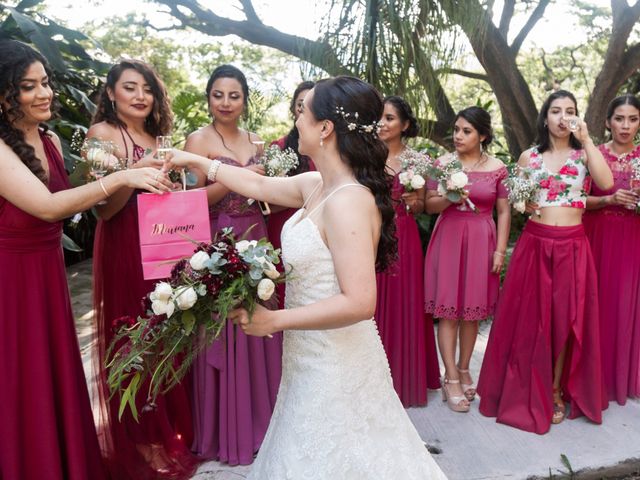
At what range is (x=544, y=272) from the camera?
415 centimetres

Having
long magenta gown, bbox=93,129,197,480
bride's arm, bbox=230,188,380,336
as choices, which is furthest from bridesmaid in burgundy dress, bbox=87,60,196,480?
bride's arm, bbox=230,188,380,336

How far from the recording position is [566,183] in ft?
13.5

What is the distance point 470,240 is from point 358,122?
238 centimetres

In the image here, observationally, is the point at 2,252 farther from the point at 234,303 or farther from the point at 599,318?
the point at 599,318

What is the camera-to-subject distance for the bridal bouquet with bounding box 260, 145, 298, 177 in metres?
3.58

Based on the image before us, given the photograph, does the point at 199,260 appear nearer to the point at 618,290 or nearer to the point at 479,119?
the point at 479,119

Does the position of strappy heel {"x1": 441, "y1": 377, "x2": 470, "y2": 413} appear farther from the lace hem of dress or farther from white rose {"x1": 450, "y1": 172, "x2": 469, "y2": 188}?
white rose {"x1": 450, "y1": 172, "x2": 469, "y2": 188}

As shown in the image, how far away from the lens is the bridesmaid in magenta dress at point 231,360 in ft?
11.7

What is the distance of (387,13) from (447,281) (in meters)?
2.09

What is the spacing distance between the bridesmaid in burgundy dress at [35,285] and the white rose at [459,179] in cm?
222

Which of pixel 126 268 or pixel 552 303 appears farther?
pixel 552 303

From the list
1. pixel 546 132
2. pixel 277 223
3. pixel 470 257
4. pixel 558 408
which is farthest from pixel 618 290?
pixel 277 223

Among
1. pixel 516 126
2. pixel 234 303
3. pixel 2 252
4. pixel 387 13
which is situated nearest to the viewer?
pixel 234 303

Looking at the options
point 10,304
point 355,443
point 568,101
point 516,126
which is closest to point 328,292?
point 355,443
